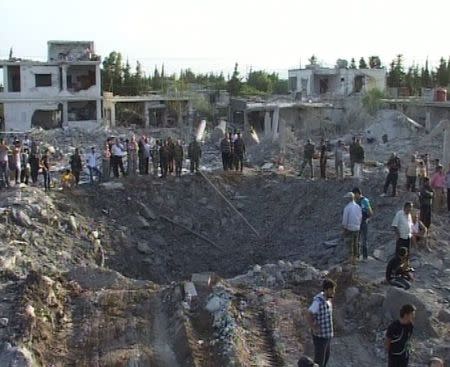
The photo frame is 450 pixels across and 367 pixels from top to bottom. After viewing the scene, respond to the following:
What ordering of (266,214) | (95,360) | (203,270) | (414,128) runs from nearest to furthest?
(95,360) < (203,270) < (266,214) < (414,128)

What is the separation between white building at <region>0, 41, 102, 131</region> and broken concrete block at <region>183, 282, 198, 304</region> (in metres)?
34.3

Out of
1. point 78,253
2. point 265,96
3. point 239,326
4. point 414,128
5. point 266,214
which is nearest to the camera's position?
point 239,326

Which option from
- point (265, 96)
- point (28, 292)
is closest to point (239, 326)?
point (28, 292)

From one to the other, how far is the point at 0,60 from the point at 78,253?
32.0 metres

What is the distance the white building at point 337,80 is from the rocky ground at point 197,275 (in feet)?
108

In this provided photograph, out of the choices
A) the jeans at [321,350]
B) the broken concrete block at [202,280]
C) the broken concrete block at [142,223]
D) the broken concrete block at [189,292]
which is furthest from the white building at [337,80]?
the jeans at [321,350]

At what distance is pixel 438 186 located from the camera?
16266 millimetres

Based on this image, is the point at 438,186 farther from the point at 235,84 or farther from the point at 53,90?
the point at 235,84

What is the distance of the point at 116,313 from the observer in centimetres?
1005

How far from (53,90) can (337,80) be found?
75.3ft

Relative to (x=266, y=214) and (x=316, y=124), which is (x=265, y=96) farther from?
(x=266, y=214)

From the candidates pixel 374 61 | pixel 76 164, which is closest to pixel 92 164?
pixel 76 164

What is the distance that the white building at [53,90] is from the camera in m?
42.8

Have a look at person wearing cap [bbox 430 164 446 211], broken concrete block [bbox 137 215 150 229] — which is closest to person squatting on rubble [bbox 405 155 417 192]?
person wearing cap [bbox 430 164 446 211]
